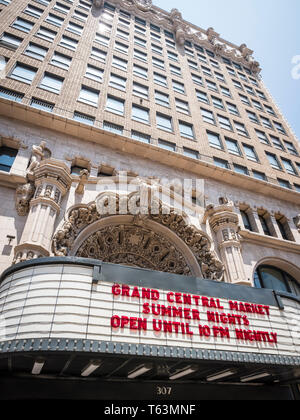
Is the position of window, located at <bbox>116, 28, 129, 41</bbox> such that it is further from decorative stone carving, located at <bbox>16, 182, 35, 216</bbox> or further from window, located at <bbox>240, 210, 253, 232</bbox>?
decorative stone carving, located at <bbox>16, 182, 35, 216</bbox>

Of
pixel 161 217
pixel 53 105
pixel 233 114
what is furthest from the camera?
pixel 233 114

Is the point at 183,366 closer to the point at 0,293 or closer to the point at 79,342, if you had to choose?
the point at 79,342

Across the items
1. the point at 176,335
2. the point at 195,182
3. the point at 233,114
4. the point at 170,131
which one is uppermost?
the point at 233,114

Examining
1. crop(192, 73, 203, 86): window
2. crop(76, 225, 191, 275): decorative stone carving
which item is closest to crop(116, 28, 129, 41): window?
crop(192, 73, 203, 86): window

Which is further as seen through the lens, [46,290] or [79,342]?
[46,290]

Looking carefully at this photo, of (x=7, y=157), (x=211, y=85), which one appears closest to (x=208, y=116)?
(x=211, y=85)

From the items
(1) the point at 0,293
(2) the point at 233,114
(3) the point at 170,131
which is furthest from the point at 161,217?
(2) the point at 233,114

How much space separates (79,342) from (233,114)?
1184 inches

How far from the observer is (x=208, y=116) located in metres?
27.3

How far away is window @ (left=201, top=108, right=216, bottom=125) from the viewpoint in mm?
26659

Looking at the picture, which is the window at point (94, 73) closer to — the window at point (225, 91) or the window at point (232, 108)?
the window at point (232, 108)

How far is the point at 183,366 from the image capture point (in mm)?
8266

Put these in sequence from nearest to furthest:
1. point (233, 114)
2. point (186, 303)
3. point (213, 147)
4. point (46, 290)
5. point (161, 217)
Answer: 1. point (46, 290)
2. point (186, 303)
3. point (161, 217)
4. point (213, 147)
5. point (233, 114)

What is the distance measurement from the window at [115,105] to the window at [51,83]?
378cm
